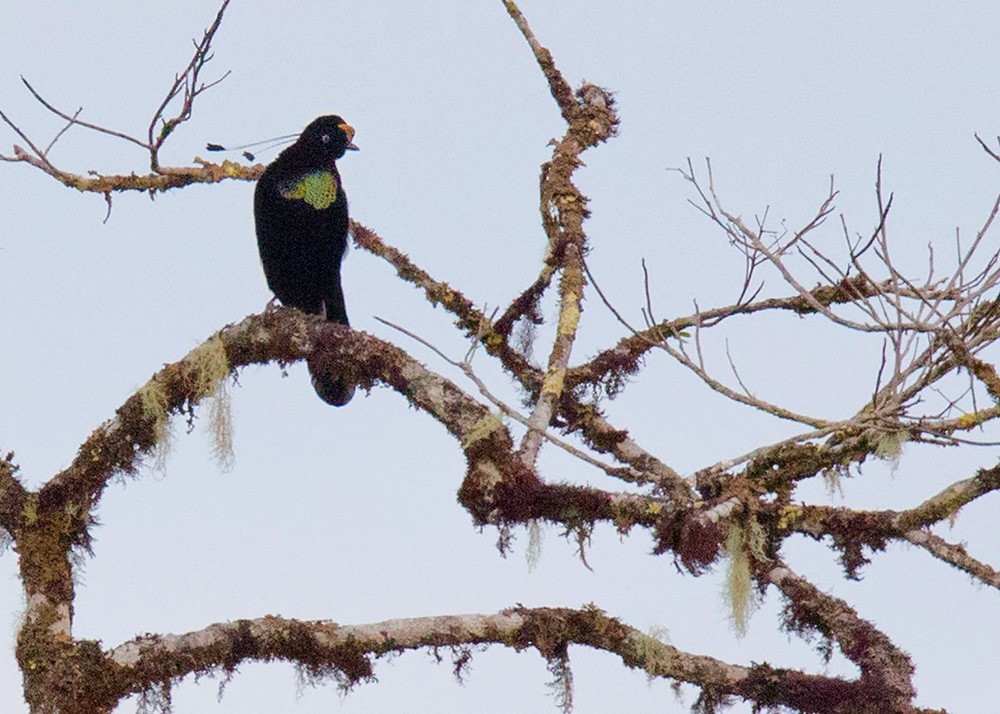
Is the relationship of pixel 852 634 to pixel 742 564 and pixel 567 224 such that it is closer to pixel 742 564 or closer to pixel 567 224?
pixel 742 564

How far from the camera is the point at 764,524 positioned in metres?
3.86

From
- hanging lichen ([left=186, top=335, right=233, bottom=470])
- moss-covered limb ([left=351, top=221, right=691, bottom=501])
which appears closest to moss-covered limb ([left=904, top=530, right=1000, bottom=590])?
moss-covered limb ([left=351, top=221, right=691, bottom=501])

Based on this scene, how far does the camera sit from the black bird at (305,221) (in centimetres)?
571

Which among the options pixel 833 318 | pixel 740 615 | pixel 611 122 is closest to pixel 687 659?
pixel 740 615

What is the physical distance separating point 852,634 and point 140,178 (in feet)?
9.53

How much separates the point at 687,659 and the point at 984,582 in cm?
78

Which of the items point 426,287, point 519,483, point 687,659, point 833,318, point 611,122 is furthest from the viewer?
point 611,122

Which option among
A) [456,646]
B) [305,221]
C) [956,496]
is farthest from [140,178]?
[956,496]

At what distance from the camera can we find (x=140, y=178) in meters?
5.13

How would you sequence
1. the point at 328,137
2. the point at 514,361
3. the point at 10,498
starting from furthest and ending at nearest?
the point at 328,137
the point at 514,361
the point at 10,498

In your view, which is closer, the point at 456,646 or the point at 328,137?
the point at 456,646

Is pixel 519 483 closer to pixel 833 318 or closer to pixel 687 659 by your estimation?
pixel 687 659

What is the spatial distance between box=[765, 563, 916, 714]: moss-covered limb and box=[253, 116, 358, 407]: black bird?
2526 millimetres

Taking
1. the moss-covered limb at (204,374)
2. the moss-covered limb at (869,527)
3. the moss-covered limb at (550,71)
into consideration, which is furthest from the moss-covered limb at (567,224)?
the moss-covered limb at (869,527)
